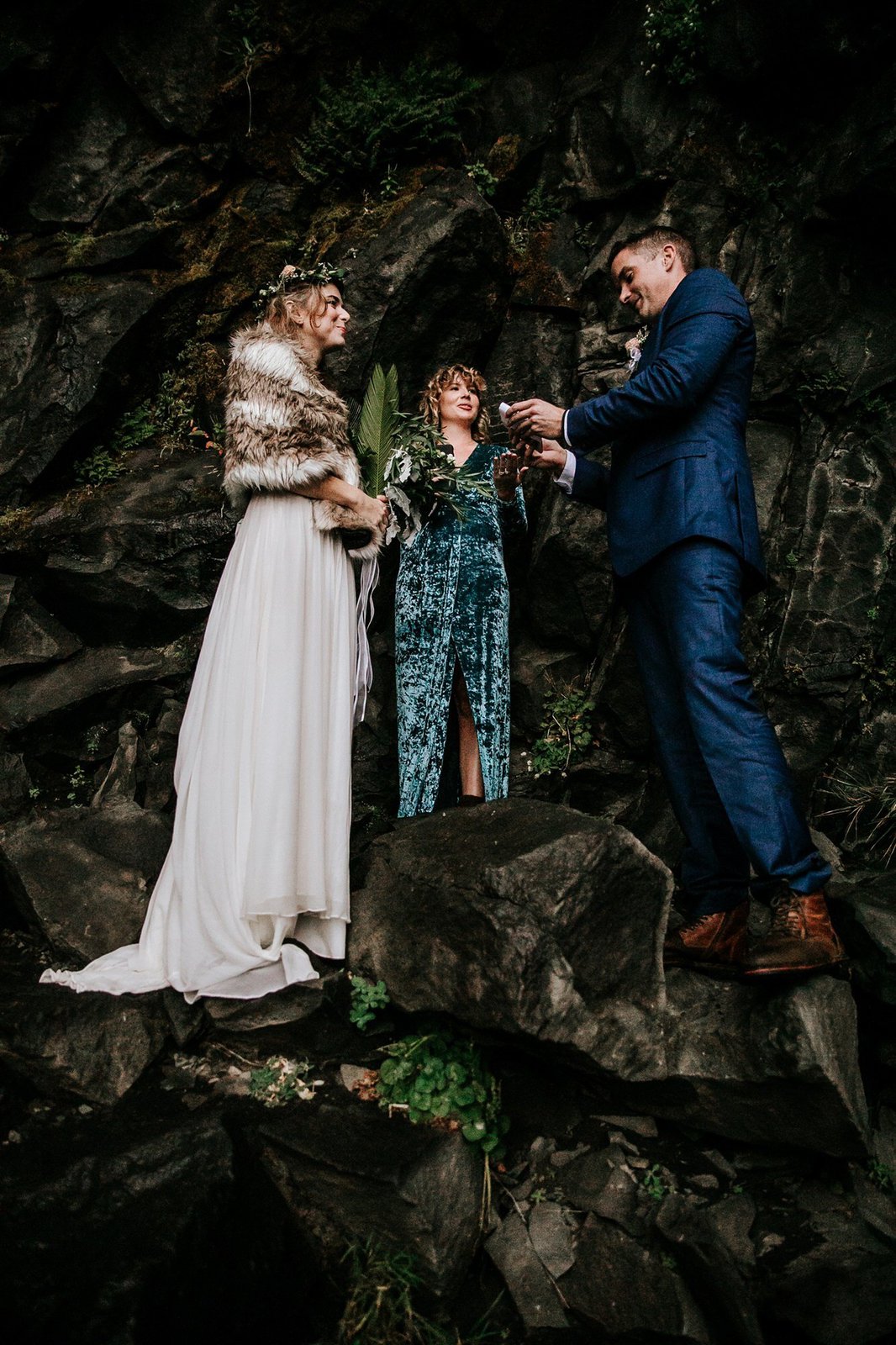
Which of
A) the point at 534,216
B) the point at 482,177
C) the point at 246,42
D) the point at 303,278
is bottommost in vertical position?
the point at 303,278

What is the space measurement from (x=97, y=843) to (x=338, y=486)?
7.45ft

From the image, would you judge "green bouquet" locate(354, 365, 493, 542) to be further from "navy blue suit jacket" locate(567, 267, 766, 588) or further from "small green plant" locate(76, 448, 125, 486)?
"small green plant" locate(76, 448, 125, 486)

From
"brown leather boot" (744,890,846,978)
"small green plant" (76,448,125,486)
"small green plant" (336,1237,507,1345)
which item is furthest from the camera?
"small green plant" (76,448,125,486)

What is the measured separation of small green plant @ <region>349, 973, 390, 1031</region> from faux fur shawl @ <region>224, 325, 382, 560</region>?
80.9 inches

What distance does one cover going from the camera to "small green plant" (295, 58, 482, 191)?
6820 mm

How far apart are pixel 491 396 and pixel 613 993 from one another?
4.61m

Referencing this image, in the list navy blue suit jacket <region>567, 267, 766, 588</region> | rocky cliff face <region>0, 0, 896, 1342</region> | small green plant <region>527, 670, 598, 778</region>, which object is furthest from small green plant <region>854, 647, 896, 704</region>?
navy blue suit jacket <region>567, 267, 766, 588</region>

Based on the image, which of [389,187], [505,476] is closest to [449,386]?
[505,476]

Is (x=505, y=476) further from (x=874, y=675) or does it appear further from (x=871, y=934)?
(x=871, y=934)

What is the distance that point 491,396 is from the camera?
21.4ft

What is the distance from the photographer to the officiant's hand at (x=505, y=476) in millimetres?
4914

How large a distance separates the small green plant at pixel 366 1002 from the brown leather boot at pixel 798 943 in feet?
4.74

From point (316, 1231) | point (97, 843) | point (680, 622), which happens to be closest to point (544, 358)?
point (680, 622)

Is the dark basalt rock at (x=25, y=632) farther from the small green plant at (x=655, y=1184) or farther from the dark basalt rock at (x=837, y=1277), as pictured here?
the dark basalt rock at (x=837, y=1277)
